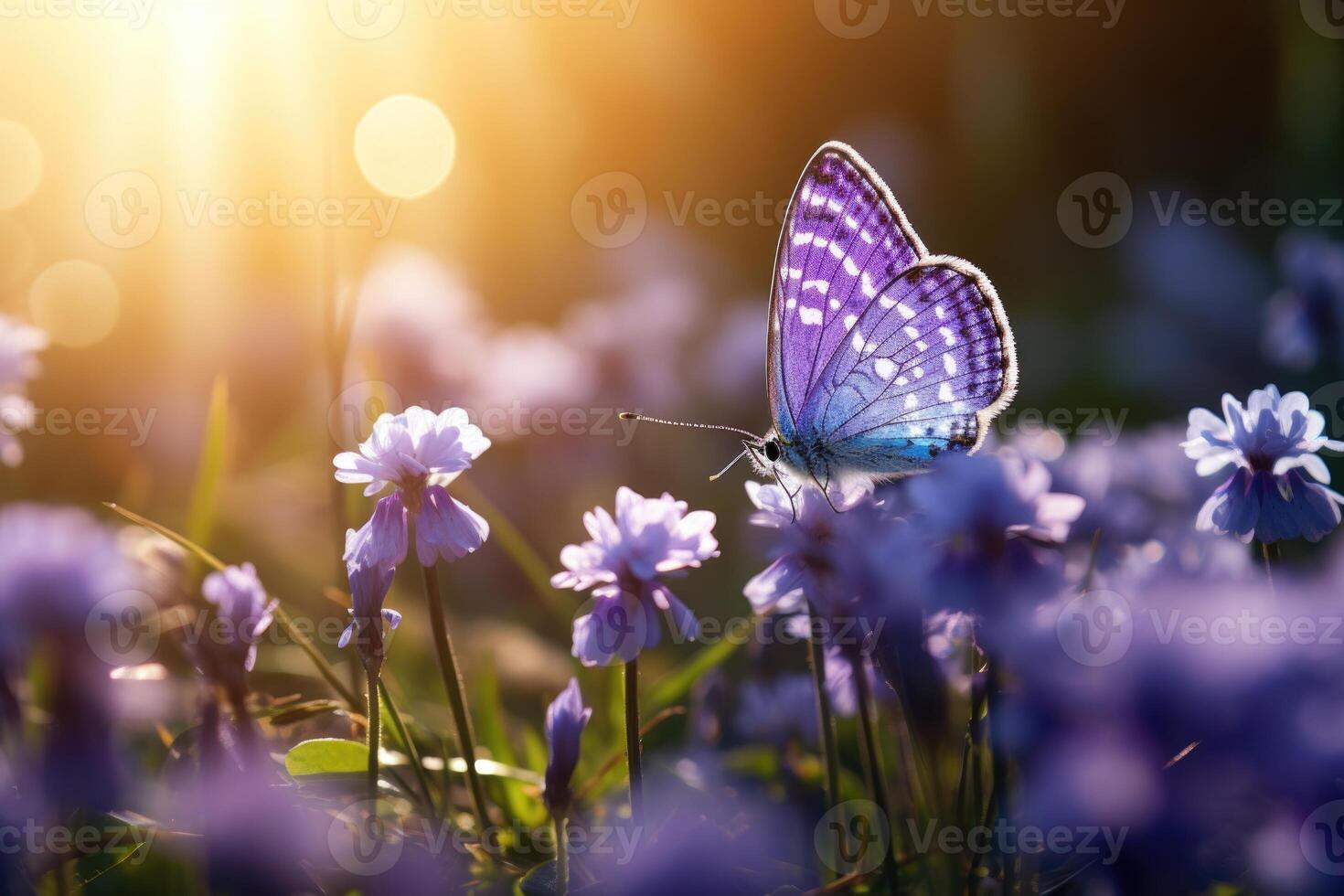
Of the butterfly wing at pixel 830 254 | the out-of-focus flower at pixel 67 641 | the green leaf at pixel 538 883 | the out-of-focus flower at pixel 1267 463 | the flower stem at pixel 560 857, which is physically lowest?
the green leaf at pixel 538 883

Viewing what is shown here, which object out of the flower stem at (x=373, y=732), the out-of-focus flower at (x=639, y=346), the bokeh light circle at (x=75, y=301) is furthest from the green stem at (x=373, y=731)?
the bokeh light circle at (x=75, y=301)

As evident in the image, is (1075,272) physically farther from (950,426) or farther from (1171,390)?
(950,426)

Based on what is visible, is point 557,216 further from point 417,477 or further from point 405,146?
point 417,477

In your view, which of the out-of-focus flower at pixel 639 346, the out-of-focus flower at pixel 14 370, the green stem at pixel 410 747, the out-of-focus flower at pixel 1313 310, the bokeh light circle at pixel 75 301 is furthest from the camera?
the bokeh light circle at pixel 75 301

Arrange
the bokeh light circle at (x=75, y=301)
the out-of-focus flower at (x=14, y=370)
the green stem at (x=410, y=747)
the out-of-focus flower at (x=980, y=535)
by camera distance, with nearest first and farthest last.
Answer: the out-of-focus flower at (x=980, y=535) → the green stem at (x=410, y=747) → the out-of-focus flower at (x=14, y=370) → the bokeh light circle at (x=75, y=301)

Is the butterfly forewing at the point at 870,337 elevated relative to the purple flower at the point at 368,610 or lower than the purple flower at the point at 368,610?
elevated

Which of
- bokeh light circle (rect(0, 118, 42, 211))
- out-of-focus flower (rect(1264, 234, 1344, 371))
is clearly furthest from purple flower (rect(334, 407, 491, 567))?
bokeh light circle (rect(0, 118, 42, 211))

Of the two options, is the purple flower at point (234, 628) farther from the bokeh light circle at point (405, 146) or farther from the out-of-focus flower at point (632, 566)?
the bokeh light circle at point (405, 146)
